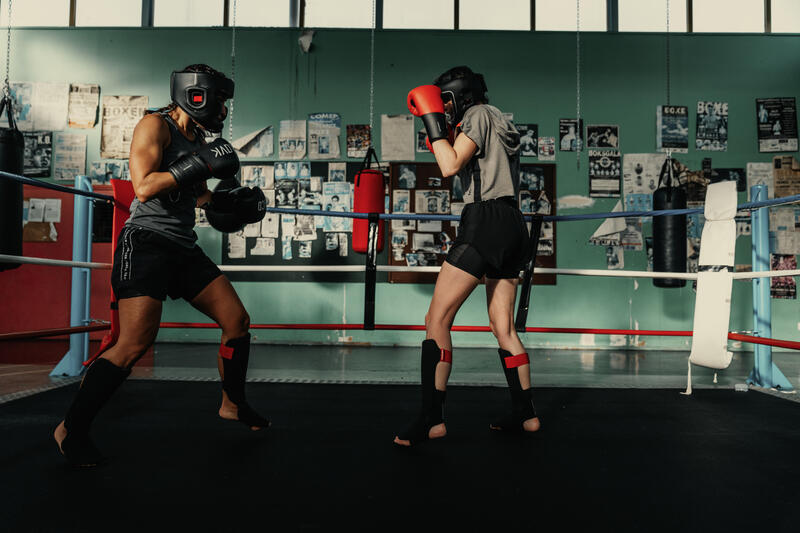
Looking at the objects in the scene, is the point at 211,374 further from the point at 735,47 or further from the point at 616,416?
the point at 735,47

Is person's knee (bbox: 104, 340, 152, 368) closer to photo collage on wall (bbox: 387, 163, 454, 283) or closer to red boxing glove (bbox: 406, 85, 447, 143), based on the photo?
red boxing glove (bbox: 406, 85, 447, 143)

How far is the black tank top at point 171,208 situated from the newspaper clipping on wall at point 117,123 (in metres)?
3.88

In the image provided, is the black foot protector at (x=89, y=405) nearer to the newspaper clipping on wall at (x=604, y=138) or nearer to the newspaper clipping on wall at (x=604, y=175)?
the newspaper clipping on wall at (x=604, y=175)

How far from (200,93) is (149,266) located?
491 millimetres

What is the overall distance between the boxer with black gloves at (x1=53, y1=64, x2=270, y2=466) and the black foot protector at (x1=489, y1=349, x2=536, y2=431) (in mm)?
746

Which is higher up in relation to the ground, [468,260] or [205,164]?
[205,164]

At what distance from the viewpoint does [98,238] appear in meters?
4.50

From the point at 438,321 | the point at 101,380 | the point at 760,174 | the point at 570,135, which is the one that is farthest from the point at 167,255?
the point at 760,174

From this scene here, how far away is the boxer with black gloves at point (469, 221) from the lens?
141cm

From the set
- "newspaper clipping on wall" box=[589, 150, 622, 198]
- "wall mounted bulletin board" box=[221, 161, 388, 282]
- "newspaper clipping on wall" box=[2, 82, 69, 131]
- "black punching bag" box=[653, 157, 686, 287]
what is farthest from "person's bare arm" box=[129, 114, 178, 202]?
"newspaper clipping on wall" box=[2, 82, 69, 131]

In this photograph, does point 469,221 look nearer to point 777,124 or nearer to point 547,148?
point 547,148

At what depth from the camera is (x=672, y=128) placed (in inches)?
180

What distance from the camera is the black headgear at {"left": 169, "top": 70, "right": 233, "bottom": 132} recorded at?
135 centimetres

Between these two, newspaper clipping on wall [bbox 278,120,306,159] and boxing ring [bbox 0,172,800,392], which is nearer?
boxing ring [bbox 0,172,800,392]
